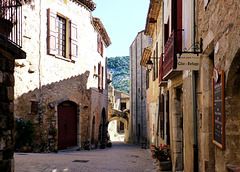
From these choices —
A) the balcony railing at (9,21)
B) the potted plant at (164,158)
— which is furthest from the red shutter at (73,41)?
the potted plant at (164,158)

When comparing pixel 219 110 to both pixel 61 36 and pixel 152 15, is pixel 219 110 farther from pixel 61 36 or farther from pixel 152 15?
pixel 61 36

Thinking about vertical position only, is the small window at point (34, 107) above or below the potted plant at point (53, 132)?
above

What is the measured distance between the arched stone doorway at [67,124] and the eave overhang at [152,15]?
5607mm

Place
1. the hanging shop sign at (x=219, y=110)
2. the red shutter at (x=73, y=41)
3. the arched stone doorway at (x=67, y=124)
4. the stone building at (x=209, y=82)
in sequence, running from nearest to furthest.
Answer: the stone building at (x=209, y=82), the hanging shop sign at (x=219, y=110), the arched stone doorway at (x=67, y=124), the red shutter at (x=73, y=41)

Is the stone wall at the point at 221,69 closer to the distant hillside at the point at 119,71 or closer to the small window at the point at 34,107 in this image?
the small window at the point at 34,107

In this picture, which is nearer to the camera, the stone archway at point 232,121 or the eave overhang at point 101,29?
the stone archway at point 232,121

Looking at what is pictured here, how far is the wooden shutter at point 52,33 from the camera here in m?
11.3

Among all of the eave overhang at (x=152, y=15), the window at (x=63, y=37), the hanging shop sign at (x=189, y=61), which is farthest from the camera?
the window at (x=63, y=37)

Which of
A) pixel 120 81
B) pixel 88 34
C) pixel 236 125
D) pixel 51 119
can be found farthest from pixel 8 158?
pixel 120 81

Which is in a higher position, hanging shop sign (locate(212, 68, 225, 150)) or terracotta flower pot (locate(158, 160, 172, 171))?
hanging shop sign (locate(212, 68, 225, 150))

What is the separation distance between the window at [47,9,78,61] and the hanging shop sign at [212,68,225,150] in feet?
29.9

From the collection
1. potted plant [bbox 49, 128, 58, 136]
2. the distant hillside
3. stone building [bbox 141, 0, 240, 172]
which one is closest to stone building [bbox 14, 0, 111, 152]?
potted plant [bbox 49, 128, 58, 136]

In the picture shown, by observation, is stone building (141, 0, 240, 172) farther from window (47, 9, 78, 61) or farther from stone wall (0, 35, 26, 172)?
window (47, 9, 78, 61)

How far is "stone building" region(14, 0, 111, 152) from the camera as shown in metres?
10.4
